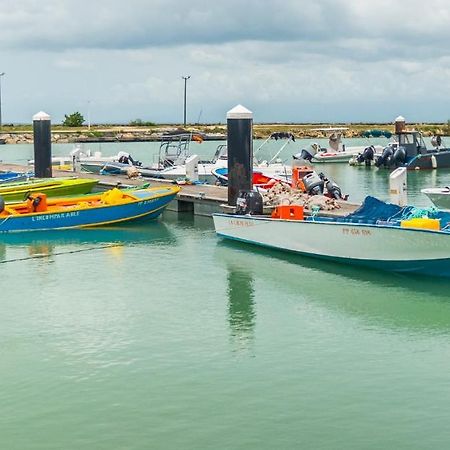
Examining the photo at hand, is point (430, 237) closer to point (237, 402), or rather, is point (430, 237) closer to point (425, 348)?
point (425, 348)

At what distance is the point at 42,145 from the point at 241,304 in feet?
68.6

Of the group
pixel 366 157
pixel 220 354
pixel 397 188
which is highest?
pixel 366 157

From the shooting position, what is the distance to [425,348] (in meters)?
12.8

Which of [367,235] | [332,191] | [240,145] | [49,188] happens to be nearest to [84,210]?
[240,145]

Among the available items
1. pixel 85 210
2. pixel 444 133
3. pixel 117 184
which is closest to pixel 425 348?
pixel 85 210

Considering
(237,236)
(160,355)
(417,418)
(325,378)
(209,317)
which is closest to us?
(417,418)

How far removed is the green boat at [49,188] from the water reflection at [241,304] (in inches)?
456

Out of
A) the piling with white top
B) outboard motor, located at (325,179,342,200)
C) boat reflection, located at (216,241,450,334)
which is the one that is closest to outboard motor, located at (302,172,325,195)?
outboard motor, located at (325,179,342,200)

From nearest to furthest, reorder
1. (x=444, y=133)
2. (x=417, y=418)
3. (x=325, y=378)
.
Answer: (x=417, y=418) < (x=325, y=378) < (x=444, y=133)

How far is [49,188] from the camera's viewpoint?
2986 centimetres

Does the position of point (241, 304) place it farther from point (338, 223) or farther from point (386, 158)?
point (386, 158)

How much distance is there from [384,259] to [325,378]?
7.01 meters

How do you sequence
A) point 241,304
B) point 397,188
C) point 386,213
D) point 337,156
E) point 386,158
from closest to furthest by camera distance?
point 241,304
point 386,213
point 397,188
point 386,158
point 337,156

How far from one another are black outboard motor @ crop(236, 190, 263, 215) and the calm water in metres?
1.57
